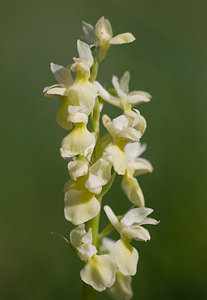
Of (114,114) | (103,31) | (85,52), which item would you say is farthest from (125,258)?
(114,114)

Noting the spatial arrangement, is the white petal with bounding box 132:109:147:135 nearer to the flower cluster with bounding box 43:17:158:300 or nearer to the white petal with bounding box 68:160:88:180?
the flower cluster with bounding box 43:17:158:300

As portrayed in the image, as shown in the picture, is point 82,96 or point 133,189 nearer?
point 82,96

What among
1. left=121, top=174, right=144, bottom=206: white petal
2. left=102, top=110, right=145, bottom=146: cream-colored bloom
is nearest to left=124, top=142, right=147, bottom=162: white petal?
left=121, top=174, right=144, bottom=206: white petal

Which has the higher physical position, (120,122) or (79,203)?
(120,122)

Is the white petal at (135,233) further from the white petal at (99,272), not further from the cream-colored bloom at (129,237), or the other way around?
the white petal at (99,272)

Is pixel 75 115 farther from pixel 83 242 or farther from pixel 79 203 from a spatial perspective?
pixel 83 242
